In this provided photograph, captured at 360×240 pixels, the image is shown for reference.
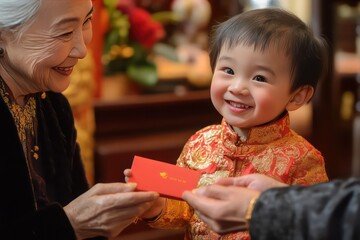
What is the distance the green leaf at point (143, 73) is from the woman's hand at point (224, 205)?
6.70 ft

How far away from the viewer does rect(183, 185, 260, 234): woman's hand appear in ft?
4.55

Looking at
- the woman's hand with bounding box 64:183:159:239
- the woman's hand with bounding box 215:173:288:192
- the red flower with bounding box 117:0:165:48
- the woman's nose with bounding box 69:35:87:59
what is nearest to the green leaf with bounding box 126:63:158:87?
the red flower with bounding box 117:0:165:48

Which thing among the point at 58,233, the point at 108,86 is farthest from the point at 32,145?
the point at 108,86

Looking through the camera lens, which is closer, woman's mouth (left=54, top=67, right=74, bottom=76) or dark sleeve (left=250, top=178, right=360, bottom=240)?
dark sleeve (left=250, top=178, right=360, bottom=240)

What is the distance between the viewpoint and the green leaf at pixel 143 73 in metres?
3.44

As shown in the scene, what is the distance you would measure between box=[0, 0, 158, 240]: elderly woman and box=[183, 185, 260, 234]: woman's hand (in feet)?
0.41

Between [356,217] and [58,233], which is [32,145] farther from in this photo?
[356,217]

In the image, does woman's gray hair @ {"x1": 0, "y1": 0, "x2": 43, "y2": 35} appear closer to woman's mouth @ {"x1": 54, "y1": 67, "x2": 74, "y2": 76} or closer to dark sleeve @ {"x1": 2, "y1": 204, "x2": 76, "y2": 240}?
woman's mouth @ {"x1": 54, "y1": 67, "x2": 74, "y2": 76}

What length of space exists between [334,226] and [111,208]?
53 centimetres

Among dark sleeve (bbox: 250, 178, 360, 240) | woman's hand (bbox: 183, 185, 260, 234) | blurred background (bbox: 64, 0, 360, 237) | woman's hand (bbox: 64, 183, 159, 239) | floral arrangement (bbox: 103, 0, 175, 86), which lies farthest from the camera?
floral arrangement (bbox: 103, 0, 175, 86)

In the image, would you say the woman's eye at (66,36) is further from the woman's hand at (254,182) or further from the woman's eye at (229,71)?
the woman's hand at (254,182)

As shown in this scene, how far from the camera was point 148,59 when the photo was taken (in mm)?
3512

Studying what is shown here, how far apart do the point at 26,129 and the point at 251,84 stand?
62 cm

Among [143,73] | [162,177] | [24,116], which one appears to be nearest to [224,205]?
[162,177]
